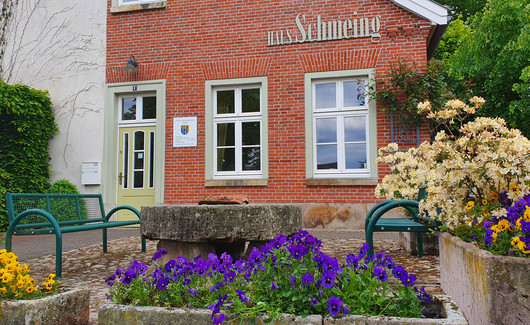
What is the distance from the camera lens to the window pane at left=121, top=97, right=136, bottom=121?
365 inches

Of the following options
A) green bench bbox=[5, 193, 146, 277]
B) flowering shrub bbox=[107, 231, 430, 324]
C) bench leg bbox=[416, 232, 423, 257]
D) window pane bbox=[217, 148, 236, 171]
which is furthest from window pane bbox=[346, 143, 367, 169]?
flowering shrub bbox=[107, 231, 430, 324]

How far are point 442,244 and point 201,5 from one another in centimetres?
787

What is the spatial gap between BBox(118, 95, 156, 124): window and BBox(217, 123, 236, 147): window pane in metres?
1.57

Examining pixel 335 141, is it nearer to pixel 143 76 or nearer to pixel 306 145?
pixel 306 145

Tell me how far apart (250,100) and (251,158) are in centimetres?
122

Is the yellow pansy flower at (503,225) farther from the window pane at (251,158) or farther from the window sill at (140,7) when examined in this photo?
the window sill at (140,7)

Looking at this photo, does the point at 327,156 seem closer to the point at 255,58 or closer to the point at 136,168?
the point at 255,58

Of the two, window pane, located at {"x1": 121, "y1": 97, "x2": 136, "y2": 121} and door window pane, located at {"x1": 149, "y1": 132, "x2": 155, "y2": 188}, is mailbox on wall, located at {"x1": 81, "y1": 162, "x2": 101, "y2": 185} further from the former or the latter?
window pane, located at {"x1": 121, "y1": 97, "x2": 136, "y2": 121}

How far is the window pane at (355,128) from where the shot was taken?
→ 8.07 metres

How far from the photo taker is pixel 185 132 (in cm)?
863

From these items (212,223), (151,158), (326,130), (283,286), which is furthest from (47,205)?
(326,130)

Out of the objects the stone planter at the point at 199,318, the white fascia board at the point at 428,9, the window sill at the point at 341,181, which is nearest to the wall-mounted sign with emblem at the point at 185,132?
the window sill at the point at 341,181

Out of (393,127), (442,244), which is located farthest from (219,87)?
(442,244)

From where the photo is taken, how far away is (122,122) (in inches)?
363
